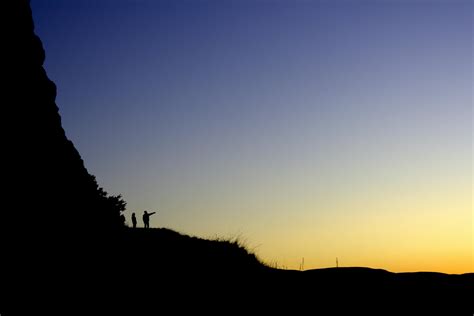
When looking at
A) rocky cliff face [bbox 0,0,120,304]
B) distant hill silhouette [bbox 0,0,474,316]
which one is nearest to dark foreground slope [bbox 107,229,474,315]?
distant hill silhouette [bbox 0,0,474,316]

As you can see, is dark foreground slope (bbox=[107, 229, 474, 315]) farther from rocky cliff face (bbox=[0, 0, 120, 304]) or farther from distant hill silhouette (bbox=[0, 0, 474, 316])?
rocky cliff face (bbox=[0, 0, 120, 304])

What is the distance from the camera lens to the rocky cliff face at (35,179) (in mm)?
18031

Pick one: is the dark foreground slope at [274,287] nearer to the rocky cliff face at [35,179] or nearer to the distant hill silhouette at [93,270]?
the distant hill silhouette at [93,270]

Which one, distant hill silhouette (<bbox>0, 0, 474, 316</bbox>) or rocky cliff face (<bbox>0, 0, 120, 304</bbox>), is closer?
distant hill silhouette (<bbox>0, 0, 474, 316</bbox>)

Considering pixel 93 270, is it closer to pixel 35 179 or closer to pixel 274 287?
pixel 35 179

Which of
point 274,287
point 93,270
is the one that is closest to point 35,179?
point 93,270

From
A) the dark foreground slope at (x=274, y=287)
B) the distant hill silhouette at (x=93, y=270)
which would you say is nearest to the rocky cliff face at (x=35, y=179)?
the distant hill silhouette at (x=93, y=270)

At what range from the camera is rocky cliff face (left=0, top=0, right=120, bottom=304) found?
18.0 metres

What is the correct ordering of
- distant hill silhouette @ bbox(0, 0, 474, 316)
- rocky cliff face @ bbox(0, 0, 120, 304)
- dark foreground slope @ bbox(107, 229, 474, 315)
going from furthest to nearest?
dark foreground slope @ bbox(107, 229, 474, 315), rocky cliff face @ bbox(0, 0, 120, 304), distant hill silhouette @ bbox(0, 0, 474, 316)

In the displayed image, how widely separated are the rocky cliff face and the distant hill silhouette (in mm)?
46

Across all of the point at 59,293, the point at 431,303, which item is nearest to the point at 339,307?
the point at 431,303

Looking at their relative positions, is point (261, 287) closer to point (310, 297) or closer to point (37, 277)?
point (310, 297)

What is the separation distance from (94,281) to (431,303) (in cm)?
1193

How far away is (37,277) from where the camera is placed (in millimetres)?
17266
